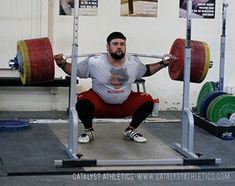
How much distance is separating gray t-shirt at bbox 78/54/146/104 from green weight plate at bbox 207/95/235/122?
2.64 feet

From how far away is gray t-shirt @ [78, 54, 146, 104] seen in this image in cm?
414

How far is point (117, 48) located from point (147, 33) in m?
1.60

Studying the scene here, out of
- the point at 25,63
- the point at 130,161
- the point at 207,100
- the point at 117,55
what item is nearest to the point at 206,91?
the point at 207,100

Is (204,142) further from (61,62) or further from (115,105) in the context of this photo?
(61,62)

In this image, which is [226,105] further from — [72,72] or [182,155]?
[72,72]

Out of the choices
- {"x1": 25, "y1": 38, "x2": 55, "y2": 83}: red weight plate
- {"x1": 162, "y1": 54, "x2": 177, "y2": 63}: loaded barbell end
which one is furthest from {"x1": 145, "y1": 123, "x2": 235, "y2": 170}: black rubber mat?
{"x1": 25, "y1": 38, "x2": 55, "y2": 83}: red weight plate

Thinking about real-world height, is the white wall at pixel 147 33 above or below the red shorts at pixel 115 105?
above

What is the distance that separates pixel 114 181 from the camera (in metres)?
3.41

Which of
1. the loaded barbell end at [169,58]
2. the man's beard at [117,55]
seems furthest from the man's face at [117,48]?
the loaded barbell end at [169,58]

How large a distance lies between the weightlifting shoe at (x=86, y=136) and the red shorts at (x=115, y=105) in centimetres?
14

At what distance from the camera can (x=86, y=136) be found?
425 centimetres

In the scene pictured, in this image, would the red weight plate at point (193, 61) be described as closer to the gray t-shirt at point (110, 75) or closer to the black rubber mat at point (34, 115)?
the gray t-shirt at point (110, 75)

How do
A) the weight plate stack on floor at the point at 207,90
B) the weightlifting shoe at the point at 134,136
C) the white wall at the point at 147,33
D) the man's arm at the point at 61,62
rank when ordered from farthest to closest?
1. the white wall at the point at 147,33
2. the weight plate stack on floor at the point at 207,90
3. the weightlifting shoe at the point at 134,136
4. the man's arm at the point at 61,62

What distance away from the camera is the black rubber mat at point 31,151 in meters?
3.53
